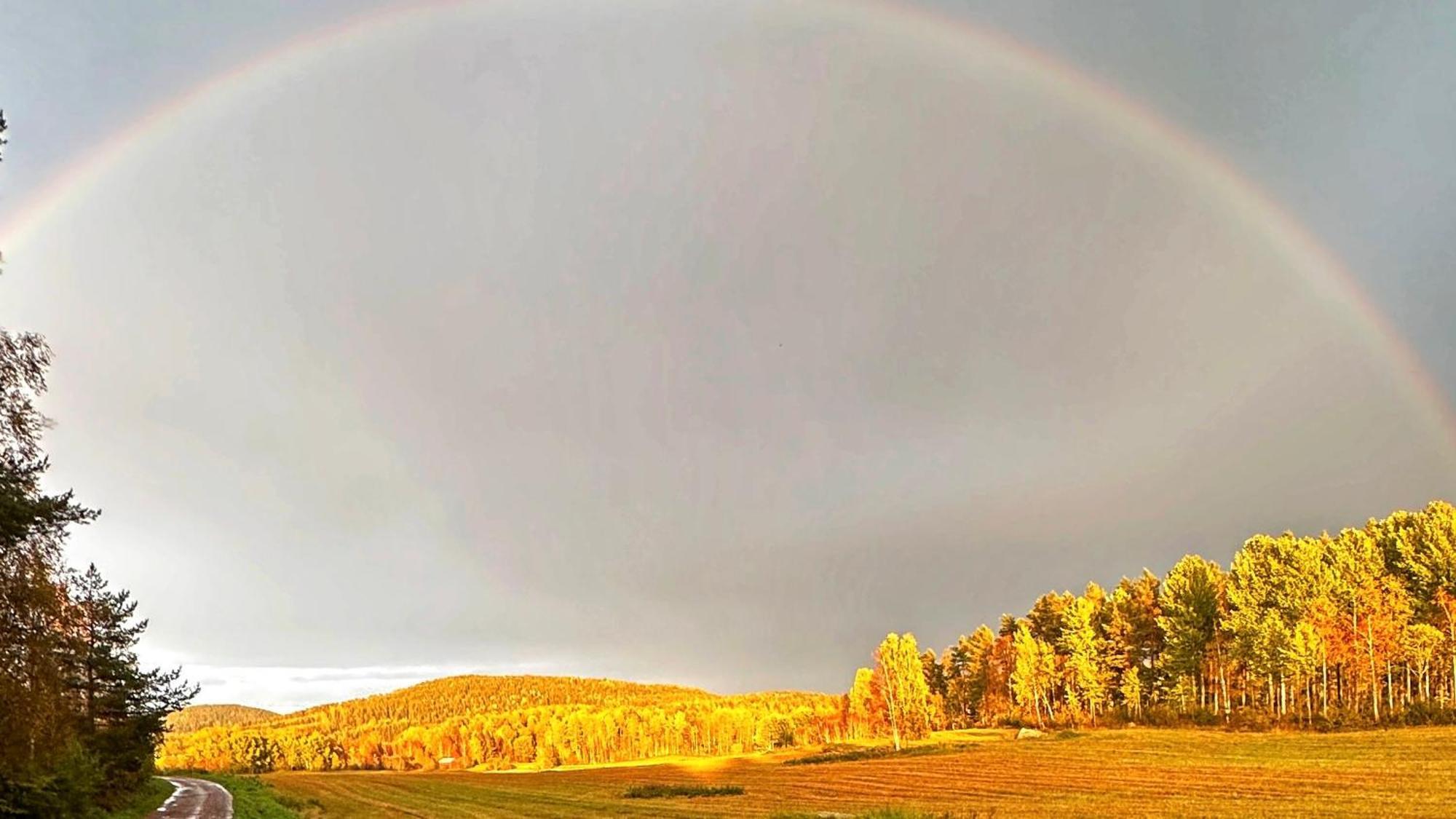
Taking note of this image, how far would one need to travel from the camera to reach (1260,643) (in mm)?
79188

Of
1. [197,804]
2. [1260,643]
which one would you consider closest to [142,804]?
[197,804]

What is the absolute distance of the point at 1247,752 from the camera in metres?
58.0

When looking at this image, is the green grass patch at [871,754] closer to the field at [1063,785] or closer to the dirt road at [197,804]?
the field at [1063,785]

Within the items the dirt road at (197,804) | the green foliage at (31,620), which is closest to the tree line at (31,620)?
the green foliage at (31,620)

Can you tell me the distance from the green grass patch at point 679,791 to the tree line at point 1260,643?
4901 centimetres

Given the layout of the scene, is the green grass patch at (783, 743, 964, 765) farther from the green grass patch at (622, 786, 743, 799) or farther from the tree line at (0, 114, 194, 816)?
the tree line at (0, 114, 194, 816)

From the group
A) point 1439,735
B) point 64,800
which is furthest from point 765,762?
point 64,800

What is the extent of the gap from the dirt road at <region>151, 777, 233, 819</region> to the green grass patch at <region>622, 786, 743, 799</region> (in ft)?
80.9

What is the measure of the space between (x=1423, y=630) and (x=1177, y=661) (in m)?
21.8

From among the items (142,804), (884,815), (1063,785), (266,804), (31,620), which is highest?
(31,620)

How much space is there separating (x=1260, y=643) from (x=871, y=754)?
127 ft

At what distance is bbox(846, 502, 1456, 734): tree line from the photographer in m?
76.0

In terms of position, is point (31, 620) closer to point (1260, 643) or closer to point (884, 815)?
point (884, 815)

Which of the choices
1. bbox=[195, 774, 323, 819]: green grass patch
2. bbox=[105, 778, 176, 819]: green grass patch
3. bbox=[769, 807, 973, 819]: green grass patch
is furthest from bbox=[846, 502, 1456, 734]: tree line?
bbox=[105, 778, 176, 819]: green grass patch
